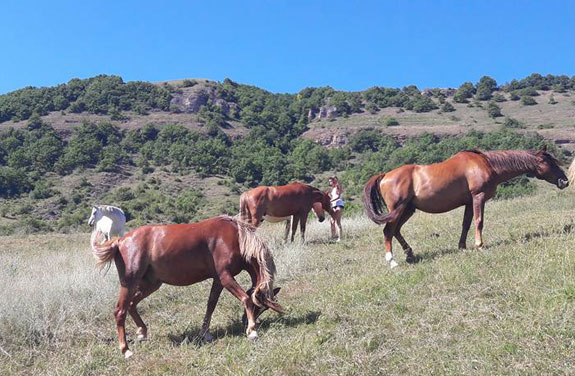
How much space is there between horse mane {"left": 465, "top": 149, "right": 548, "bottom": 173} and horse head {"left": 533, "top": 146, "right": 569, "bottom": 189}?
0.04 m

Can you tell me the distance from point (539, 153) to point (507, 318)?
4.86m

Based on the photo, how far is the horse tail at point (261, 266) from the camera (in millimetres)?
5762

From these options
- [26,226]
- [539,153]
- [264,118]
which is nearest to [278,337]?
[539,153]

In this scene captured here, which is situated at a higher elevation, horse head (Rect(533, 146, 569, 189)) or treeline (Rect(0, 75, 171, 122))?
treeline (Rect(0, 75, 171, 122))

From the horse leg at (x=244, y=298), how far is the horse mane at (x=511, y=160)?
5.17 metres

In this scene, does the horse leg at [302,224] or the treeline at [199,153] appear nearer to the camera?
the horse leg at [302,224]

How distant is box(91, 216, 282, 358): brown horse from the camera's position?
227 inches

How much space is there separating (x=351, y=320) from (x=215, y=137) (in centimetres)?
6813

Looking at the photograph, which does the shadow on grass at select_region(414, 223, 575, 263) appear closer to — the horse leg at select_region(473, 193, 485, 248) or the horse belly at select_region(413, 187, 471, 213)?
the horse leg at select_region(473, 193, 485, 248)

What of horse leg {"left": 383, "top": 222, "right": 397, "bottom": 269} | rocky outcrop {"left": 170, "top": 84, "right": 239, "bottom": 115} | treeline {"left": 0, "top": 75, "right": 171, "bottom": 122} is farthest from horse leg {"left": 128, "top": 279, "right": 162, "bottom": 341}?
rocky outcrop {"left": 170, "top": 84, "right": 239, "bottom": 115}

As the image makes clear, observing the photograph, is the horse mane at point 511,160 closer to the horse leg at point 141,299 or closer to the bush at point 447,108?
the horse leg at point 141,299

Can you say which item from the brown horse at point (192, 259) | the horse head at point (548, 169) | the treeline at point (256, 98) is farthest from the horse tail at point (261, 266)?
the treeline at point (256, 98)

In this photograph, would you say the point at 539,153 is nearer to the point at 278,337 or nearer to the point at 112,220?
the point at 278,337

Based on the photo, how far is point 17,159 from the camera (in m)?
53.6
